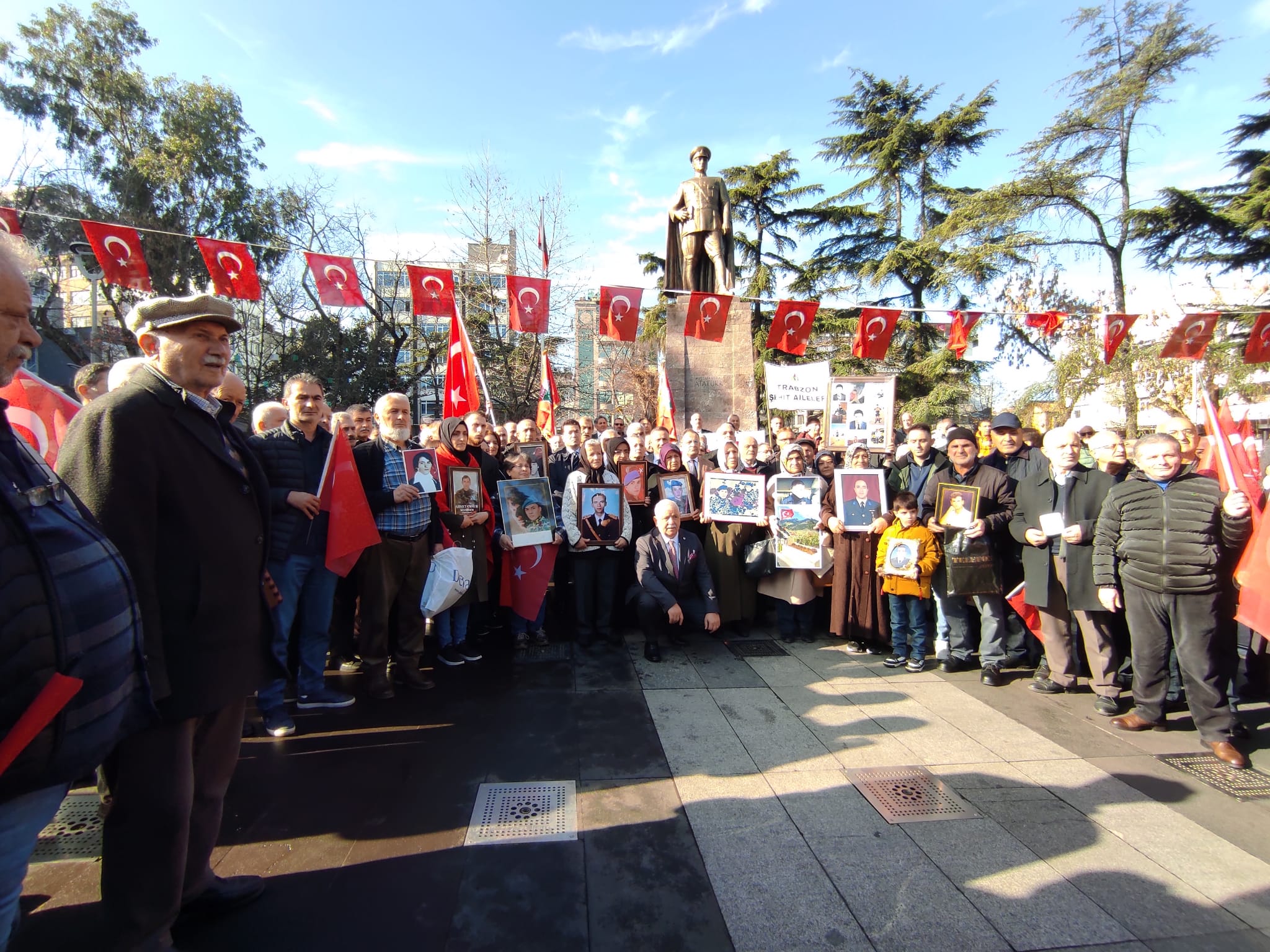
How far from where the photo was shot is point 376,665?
456 cm

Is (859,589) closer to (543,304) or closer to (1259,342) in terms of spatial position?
(543,304)

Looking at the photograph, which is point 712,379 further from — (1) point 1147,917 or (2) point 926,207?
(2) point 926,207

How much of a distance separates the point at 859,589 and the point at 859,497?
861 millimetres

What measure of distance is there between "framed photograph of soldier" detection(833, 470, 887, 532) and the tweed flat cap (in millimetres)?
4946

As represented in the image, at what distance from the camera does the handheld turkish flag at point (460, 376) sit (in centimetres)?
766

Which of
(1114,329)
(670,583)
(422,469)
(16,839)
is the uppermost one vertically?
(1114,329)

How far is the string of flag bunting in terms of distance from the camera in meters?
7.94

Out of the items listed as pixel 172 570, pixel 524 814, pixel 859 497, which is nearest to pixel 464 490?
pixel 524 814

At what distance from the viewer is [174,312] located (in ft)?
6.87

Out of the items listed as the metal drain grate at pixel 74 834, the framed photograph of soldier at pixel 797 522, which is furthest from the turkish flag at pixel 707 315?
the metal drain grate at pixel 74 834

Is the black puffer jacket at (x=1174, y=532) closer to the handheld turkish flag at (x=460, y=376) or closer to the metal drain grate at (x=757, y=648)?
the metal drain grate at (x=757, y=648)

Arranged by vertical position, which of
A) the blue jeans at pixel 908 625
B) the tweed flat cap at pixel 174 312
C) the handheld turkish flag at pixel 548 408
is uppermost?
the handheld turkish flag at pixel 548 408

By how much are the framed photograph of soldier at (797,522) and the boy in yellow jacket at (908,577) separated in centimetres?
60

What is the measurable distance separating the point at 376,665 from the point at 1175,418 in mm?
6381
